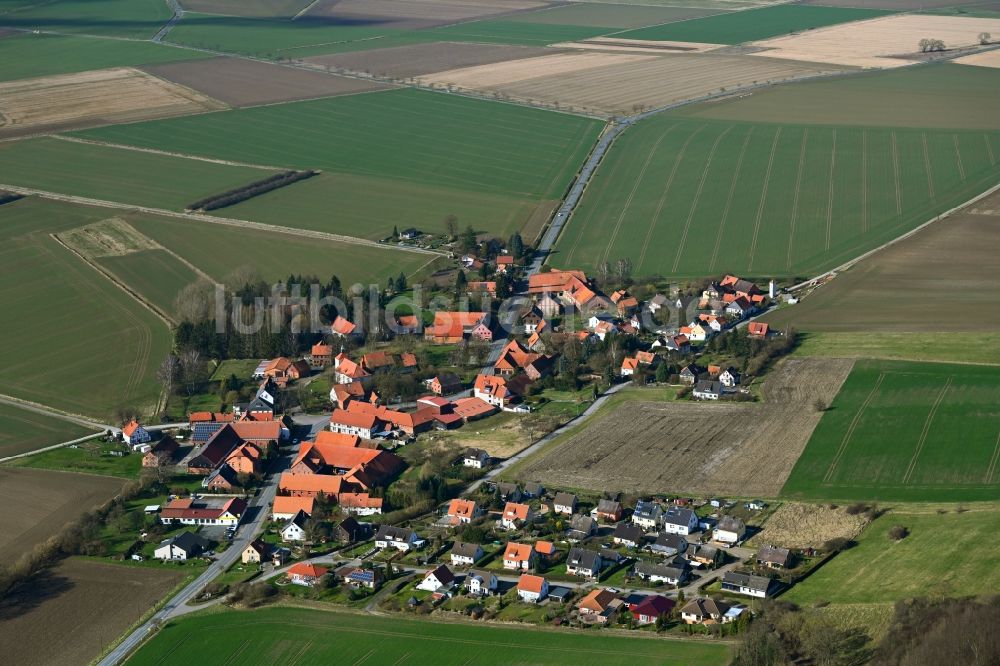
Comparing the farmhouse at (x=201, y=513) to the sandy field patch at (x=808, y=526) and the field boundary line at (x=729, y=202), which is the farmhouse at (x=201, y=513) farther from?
the field boundary line at (x=729, y=202)

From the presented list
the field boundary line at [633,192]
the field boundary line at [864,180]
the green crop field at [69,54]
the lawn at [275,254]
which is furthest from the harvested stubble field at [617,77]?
the lawn at [275,254]

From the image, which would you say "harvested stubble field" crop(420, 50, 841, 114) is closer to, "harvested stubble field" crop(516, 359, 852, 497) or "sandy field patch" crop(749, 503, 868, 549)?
"harvested stubble field" crop(516, 359, 852, 497)

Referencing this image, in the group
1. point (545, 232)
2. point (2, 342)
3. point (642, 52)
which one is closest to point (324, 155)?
point (545, 232)

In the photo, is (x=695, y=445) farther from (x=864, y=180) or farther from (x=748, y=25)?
(x=748, y=25)

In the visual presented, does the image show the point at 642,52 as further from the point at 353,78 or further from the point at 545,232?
the point at 545,232

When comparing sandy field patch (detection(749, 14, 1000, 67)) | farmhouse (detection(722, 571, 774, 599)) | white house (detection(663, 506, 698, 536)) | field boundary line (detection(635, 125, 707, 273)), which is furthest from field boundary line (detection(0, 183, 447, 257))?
sandy field patch (detection(749, 14, 1000, 67))
